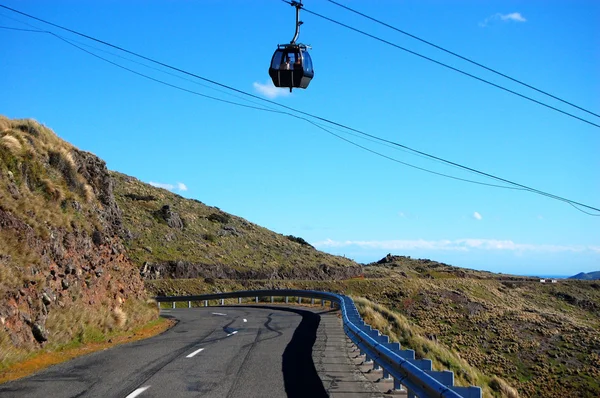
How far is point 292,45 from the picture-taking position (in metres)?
16.0

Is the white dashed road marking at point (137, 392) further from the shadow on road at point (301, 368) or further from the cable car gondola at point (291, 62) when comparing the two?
the cable car gondola at point (291, 62)

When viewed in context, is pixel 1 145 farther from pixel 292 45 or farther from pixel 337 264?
pixel 337 264

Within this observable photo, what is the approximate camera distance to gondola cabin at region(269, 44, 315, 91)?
16.0 m

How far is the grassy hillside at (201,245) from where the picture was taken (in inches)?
2217

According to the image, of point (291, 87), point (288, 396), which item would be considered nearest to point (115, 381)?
point (288, 396)

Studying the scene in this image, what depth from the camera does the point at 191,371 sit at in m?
11.1

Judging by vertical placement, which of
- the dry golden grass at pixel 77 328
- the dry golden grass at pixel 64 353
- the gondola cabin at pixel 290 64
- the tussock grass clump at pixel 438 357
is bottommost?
the tussock grass clump at pixel 438 357

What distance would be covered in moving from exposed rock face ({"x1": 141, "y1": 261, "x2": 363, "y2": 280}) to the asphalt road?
1460 inches

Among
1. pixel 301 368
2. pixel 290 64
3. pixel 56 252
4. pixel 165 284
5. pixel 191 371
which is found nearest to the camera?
pixel 191 371

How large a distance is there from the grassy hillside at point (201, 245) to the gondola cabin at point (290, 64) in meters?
38.6

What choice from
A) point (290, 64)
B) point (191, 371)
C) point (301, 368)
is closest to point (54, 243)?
point (191, 371)

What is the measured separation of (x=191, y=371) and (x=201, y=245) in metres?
54.3

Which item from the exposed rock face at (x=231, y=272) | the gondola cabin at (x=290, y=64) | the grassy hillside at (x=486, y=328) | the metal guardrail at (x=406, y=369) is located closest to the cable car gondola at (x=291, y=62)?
the gondola cabin at (x=290, y=64)

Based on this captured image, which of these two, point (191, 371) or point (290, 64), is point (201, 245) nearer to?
point (290, 64)
